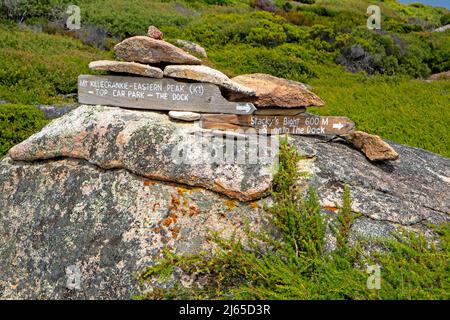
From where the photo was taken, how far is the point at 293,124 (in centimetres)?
726

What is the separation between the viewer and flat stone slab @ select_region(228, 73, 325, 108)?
7020 mm

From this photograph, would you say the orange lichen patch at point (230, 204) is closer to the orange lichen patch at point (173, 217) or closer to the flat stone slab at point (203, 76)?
the orange lichen patch at point (173, 217)

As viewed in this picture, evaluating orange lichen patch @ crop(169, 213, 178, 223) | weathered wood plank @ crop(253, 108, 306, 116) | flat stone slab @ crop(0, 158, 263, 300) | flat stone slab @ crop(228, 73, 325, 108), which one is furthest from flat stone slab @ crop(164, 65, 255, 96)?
orange lichen patch @ crop(169, 213, 178, 223)

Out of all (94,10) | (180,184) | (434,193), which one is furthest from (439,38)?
(180,184)

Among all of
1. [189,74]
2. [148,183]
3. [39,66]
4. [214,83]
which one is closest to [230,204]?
[148,183]

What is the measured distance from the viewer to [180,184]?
6.20 m

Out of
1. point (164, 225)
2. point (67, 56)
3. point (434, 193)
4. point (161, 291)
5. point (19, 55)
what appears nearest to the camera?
point (161, 291)

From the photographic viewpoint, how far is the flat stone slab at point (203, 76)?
269 inches

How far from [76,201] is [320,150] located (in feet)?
11.5

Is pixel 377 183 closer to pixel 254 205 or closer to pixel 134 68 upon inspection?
pixel 254 205

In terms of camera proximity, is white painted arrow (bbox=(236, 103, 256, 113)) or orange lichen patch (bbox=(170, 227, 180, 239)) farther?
white painted arrow (bbox=(236, 103, 256, 113))

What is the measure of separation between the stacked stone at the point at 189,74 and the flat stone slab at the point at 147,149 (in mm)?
487

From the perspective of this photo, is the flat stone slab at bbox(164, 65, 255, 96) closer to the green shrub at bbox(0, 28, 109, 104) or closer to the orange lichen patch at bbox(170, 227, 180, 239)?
the orange lichen patch at bbox(170, 227, 180, 239)

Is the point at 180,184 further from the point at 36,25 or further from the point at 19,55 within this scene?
the point at 36,25
